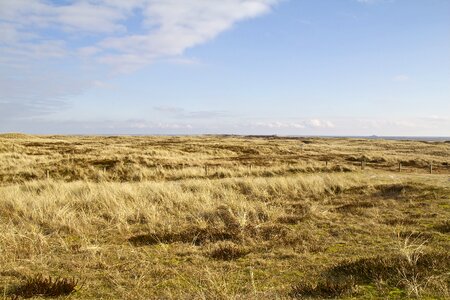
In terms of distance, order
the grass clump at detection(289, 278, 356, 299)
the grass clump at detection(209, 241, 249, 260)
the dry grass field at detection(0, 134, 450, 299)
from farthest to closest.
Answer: the grass clump at detection(209, 241, 249, 260)
the dry grass field at detection(0, 134, 450, 299)
the grass clump at detection(289, 278, 356, 299)

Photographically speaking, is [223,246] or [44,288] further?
[223,246]

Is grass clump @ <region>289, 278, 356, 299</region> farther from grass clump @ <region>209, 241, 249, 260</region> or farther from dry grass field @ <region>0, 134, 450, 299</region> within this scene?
grass clump @ <region>209, 241, 249, 260</region>

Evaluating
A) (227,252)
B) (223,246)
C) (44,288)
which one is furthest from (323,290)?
(44,288)

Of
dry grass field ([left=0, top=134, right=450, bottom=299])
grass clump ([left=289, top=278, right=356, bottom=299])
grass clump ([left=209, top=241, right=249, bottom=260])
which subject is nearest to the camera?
grass clump ([left=289, top=278, right=356, bottom=299])

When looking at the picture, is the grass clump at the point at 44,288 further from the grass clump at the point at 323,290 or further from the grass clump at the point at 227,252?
the grass clump at the point at 323,290

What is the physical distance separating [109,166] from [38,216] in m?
19.3

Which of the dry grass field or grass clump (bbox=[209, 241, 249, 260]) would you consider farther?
grass clump (bbox=[209, 241, 249, 260])

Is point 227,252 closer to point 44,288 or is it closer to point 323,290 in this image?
point 323,290

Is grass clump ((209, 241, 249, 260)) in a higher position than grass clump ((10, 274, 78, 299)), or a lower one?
lower

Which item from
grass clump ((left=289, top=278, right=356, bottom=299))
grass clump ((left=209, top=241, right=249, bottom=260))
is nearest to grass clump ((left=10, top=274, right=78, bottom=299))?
grass clump ((left=209, top=241, right=249, bottom=260))

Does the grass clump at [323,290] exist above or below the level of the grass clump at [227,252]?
above

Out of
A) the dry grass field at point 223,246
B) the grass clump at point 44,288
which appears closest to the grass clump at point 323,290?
the dry grass field at point 223,246

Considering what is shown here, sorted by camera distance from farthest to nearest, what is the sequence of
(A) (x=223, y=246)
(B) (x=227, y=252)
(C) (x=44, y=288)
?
(A) (x=223, y=246), (B) (x=227, y=252), (C) (x=44, y=288)

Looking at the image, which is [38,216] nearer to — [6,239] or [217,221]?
[6,239]
